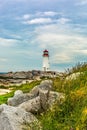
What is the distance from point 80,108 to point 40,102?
2.07 m

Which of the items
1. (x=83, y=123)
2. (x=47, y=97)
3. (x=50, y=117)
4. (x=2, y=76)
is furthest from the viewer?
(x=2, y=76)

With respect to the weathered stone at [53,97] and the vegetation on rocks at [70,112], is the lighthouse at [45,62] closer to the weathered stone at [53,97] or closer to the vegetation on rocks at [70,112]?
the vegetation on rocks at [70,112]

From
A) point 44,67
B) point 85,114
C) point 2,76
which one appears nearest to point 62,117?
point 85,114

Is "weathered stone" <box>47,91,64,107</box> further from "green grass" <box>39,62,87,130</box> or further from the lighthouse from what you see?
the lighthouse

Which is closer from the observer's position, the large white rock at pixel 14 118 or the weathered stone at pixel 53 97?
the large white rock at pixel 14 118

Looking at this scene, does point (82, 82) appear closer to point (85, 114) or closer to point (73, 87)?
point (73, 87)

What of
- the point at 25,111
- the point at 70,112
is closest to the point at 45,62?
the point at 25,111

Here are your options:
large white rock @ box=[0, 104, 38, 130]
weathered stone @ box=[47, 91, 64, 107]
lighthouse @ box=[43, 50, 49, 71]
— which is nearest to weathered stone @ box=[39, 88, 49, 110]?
weathered stone @ box=[47, 91, 64, 107]

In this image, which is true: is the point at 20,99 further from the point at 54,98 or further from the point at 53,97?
the point at 54,98

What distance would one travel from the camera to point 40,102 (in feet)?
42.9

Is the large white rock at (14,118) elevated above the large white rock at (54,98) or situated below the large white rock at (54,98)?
below

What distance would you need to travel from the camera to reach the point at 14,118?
1141 centimetres

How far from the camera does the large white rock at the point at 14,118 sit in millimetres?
11148

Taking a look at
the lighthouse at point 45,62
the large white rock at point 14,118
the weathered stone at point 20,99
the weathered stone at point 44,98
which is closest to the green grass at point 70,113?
the large white rock at point 14,118
